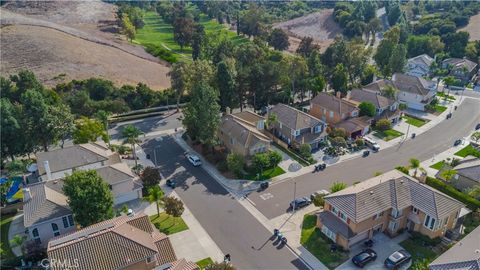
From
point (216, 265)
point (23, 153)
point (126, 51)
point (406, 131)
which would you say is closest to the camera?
point (216, 265)

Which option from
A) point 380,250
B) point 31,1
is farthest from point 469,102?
point 31,1

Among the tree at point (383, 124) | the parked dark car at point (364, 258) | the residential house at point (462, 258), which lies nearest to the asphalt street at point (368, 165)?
the tree at point (383, 124)

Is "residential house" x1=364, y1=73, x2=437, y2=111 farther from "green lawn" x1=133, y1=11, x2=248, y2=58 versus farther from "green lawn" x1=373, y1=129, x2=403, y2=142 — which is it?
"green lawn" x1=133, y1=11, x2=248, y2=58

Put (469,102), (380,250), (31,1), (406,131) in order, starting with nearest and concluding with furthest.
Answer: (380,250), (406,131), (469,102), (31,1)

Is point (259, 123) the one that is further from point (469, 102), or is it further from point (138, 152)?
point (469, 102)

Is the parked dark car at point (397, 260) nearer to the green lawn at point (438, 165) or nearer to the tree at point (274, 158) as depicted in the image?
the tree at point (274, 158)
